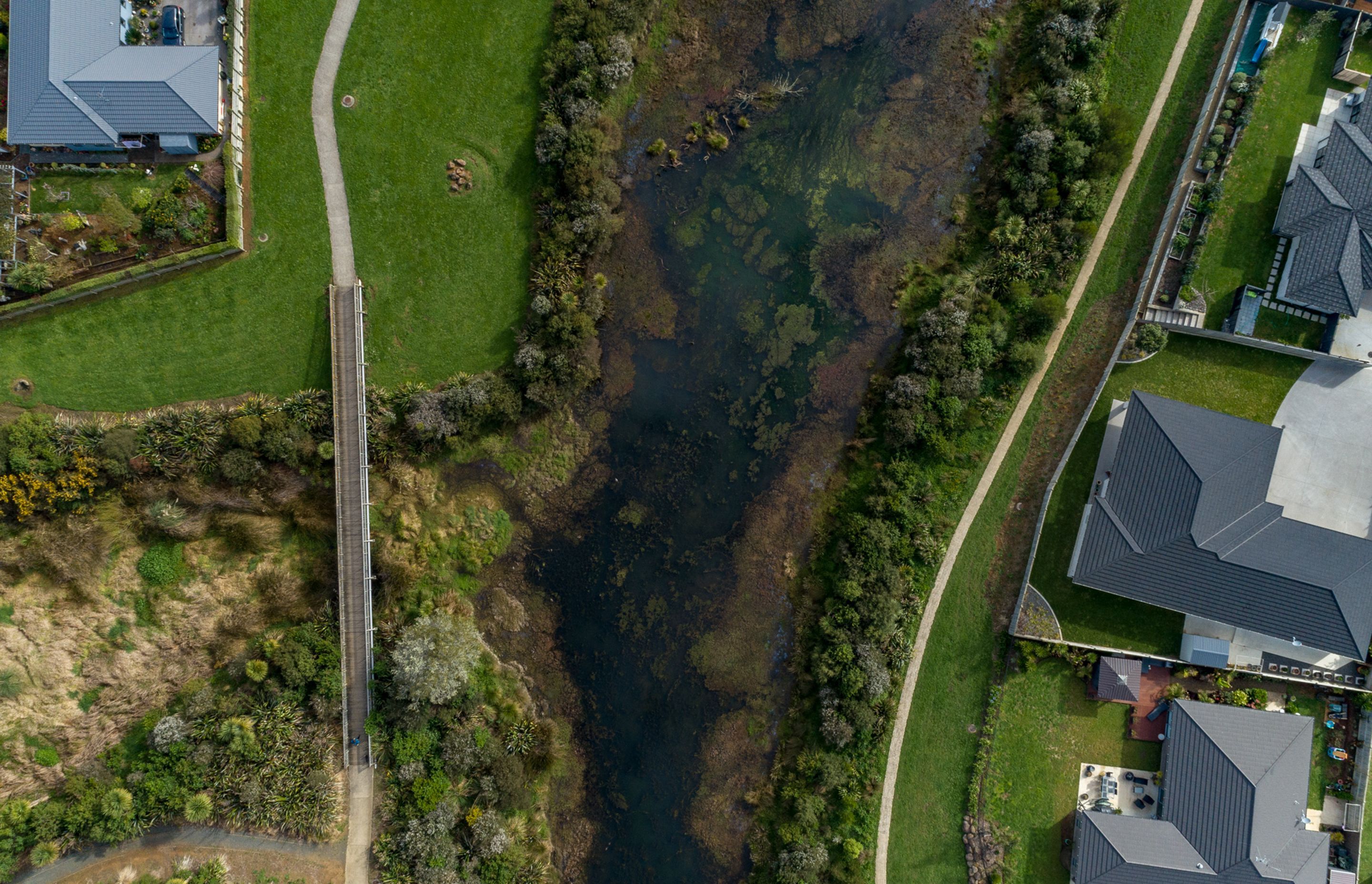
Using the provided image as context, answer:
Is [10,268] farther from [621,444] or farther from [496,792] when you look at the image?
[496,792]

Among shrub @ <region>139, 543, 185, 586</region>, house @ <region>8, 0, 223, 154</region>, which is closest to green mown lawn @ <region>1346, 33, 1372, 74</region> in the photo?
house @ <region>8, 0, 223, 154</region>

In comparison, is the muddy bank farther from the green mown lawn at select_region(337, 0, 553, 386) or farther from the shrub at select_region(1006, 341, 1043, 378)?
the shrub at select_region(1006, 341, 1043, 378)

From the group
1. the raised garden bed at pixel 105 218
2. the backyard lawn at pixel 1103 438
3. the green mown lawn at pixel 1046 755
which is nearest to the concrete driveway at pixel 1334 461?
the backyard lawn at pixel 1103 438

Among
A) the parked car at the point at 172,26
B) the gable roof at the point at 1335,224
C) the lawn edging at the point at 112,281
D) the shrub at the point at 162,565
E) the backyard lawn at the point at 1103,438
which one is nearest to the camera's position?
the gable roof at the point at 1335,224

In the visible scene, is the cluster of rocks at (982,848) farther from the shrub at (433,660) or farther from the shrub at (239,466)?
the shrub at (239,466)

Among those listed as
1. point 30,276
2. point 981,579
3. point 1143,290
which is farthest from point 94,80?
point 1143,290
